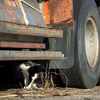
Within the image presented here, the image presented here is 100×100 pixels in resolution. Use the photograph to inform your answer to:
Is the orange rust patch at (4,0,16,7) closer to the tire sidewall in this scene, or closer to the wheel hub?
the tire sidewall

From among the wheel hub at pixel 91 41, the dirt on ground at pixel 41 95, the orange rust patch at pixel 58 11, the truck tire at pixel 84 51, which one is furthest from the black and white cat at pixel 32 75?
the wheel hub at pixel 91 41

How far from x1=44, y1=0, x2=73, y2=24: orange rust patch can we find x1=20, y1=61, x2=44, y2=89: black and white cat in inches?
25.8

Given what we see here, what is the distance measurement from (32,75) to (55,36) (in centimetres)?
83

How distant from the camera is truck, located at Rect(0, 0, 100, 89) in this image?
1.88 meters

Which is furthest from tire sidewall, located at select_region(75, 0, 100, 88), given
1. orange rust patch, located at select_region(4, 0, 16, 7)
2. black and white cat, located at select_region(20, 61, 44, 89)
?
orange rust patch, located at select_region(4, 0, 16, 7)

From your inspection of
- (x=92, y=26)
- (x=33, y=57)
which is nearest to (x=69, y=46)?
(x=33, y=57)

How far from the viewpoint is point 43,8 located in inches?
98.7

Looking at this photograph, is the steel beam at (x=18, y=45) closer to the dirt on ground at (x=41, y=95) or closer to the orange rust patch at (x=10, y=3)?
the orange rust patch at (x=10, y=3)

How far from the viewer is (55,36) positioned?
2.20 m

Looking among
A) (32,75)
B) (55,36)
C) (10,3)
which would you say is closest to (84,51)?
(55,36)

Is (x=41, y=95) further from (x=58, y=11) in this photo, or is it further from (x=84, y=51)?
(x=58, y=11)

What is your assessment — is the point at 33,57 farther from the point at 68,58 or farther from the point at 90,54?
the point at 90,54

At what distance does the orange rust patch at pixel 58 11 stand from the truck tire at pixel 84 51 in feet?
0.51

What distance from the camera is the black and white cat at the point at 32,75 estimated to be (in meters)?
2.72
